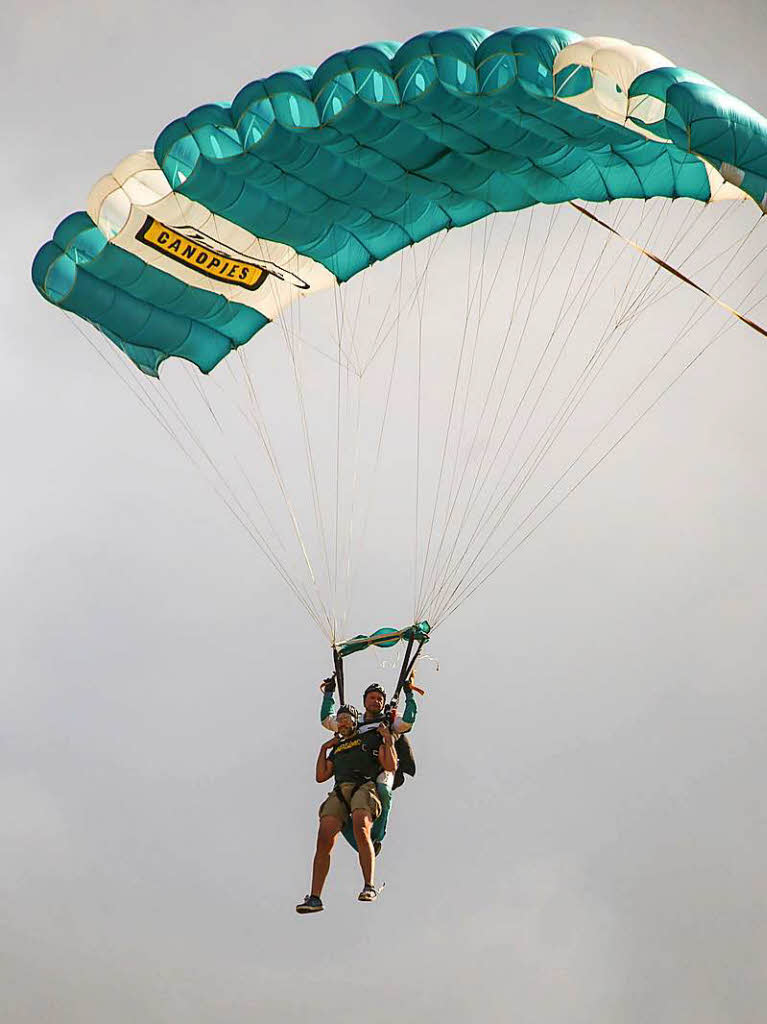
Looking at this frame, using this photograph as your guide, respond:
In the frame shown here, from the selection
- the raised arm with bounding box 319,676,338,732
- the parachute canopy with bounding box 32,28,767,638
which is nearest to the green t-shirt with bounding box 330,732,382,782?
the raised arm with bounding box 319,676,338,732

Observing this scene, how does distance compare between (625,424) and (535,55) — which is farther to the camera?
(625,424)

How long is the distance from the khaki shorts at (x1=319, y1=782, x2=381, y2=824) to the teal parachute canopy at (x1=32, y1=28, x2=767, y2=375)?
456 centimetres

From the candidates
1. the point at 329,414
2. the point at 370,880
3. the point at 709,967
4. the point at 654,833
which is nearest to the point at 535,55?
the point at 370,880

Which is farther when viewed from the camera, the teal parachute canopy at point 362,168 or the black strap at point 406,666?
the black strap at point 406,666

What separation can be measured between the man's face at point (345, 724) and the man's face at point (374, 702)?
18 centimetres

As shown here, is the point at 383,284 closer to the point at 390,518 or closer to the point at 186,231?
the point at 390,518

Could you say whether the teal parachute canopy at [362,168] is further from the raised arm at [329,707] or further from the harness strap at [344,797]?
the harness strap at [344,797]

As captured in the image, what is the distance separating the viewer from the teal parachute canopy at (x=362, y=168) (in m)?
12.4

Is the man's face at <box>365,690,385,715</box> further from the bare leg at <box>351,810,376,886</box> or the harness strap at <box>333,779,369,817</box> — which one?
the bare leg at <box>351,810,376,886</box>

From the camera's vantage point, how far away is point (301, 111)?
43.7 ft

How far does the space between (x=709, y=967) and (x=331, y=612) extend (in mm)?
41223

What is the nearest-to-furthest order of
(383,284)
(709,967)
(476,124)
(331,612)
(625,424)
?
(476,124)
(331,612)
(383,284)
(625,424)
(709,967)

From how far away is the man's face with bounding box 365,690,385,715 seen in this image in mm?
13898

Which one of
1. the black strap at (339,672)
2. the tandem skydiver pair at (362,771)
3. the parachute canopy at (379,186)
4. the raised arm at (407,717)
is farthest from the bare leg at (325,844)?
the parachute canopy at (379,186)
